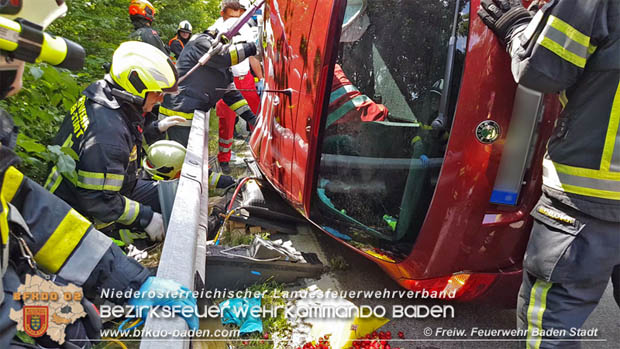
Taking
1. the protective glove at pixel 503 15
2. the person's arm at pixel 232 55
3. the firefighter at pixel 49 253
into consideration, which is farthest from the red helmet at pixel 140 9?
the protective glove at pixel 503 15

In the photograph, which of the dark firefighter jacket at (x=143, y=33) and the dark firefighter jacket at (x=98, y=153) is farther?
the dark firefighter jacket at (x=143, y=33)

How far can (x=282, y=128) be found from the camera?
3.00 meters

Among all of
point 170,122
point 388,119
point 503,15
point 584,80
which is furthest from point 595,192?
point 170,122

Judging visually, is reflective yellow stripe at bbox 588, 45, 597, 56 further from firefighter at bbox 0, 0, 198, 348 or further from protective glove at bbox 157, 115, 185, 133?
protective glove at bbox 157, 115, 185, 133

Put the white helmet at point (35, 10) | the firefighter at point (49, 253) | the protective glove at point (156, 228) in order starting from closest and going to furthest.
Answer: the white helmet at point (35, 10), the firefighter at point (49, 253), the protective glove at point (156, 228)

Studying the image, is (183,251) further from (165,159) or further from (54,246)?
(165,159)

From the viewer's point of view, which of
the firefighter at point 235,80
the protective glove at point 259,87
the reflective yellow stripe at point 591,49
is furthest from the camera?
the firefighter at point 235,80

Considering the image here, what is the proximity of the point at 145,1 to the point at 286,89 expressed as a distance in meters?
5.04

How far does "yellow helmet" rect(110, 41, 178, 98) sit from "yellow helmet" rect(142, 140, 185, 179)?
2.58ft

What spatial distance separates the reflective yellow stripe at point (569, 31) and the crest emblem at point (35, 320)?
2101mm

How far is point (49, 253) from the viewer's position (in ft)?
5.15

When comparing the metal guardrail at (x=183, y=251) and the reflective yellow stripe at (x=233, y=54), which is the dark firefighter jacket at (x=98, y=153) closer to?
the metal guardrail at (x=183, y=251)

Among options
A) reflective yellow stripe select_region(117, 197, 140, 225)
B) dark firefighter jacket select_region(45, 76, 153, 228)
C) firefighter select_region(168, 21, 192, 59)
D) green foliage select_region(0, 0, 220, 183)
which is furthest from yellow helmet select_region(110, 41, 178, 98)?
firefighter select_region(168, 21, 192, 59)

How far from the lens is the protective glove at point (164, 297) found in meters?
1.57
